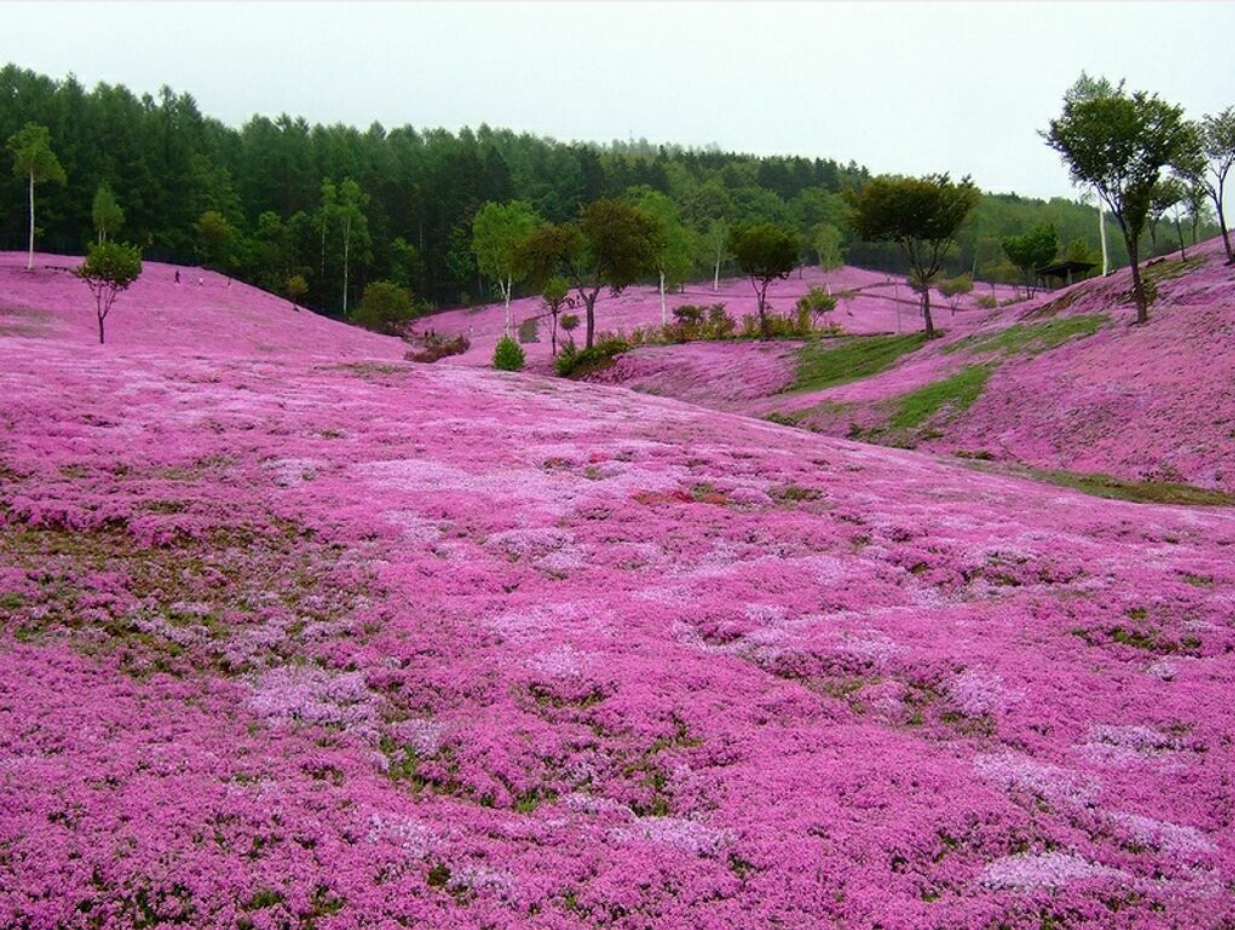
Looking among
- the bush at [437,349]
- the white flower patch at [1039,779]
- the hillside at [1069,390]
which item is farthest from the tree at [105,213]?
the white flower patch at [1039,779]

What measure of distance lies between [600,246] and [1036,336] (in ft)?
105

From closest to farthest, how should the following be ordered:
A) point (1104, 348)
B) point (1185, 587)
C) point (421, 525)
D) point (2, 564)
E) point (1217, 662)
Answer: point (1217, 662)
point (2, 564)
point (1185, 587)
point (421, 525)
point (1104, 348)

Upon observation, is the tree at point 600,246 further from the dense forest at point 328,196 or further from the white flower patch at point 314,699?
the white flower patch at point 314,699

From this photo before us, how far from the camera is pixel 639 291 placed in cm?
11431

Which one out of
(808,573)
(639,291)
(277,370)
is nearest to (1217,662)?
(808,573)

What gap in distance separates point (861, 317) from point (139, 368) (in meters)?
81.2

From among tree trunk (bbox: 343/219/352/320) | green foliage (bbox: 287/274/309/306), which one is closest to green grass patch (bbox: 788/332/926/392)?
green foliage (bbox: 287/274/309/306)

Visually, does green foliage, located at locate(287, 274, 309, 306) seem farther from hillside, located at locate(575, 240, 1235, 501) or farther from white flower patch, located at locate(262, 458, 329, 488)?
white flower patch, located at locate(262, 458, 329, 488)

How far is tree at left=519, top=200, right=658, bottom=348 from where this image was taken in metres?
62.8

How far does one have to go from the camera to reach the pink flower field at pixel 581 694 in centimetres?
587

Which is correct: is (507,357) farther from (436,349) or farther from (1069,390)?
(1069,390)

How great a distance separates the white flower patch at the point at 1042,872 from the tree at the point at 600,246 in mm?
57658

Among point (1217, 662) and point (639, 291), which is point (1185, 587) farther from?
point (639, 291)

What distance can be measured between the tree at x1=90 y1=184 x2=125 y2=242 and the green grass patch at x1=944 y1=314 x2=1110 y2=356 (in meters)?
76.5
